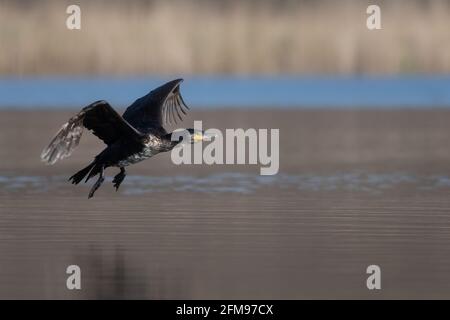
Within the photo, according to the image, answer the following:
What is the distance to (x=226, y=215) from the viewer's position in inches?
497

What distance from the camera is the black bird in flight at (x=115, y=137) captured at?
11.6m

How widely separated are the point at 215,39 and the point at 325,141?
7.38 metres

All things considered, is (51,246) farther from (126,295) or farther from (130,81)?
(130,81)

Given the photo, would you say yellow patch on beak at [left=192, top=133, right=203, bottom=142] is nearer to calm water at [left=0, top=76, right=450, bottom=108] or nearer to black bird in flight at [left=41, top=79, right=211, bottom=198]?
black bird in flight at [left=41, top=79, right=211, bottom=198]

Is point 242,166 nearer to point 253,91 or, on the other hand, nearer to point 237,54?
point 237,54

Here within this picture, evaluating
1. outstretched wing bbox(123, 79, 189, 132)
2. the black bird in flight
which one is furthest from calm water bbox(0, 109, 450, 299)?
outstretched wing bbox(123, 79, 189, 132)

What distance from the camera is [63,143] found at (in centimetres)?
1166

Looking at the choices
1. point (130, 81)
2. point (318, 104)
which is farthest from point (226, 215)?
point (130, 81)

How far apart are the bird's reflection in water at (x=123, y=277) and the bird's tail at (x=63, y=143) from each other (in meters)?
1.25

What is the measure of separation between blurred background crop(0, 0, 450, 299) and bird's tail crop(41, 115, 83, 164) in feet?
2.13

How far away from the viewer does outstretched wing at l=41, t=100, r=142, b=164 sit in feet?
37.7

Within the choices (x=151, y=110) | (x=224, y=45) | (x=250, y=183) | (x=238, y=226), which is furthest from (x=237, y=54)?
(x=238, y=226)

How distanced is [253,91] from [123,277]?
60.6 ft

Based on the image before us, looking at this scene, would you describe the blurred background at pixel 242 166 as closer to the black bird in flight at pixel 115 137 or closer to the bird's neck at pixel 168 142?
the black bird in flight at pixel 115 137
